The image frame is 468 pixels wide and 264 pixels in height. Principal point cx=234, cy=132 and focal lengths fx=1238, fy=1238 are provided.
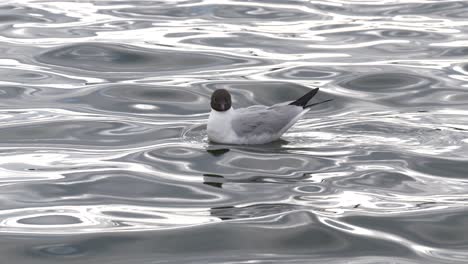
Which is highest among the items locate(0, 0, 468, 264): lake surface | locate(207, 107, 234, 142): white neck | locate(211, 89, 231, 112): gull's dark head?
locate(211, 89, 231, 112): gull's dark head

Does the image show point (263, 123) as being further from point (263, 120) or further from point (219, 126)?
point (219, 126)

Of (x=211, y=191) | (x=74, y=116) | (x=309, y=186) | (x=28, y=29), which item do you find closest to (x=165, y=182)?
(x=211, y=191)

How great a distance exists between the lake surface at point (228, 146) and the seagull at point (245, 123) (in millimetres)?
170

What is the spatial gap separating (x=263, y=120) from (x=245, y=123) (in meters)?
0.19

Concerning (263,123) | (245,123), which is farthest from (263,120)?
(245,123)

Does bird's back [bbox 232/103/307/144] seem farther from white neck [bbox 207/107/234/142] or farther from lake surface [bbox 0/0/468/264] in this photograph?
lake surface [bbox 0/0/468/264]

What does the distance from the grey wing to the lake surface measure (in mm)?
236

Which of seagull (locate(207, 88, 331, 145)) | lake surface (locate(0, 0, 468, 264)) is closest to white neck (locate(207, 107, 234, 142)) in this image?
seagull (locate(207, 88, 331, 145))

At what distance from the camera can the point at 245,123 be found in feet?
40.3

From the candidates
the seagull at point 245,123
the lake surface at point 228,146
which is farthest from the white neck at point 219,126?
the lake surface at point 228,146

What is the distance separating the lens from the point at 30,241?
902 centimetres

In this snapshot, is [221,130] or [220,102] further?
[220,102]

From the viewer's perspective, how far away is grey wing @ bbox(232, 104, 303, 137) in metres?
12.3

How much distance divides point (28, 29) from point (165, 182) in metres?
9.27
